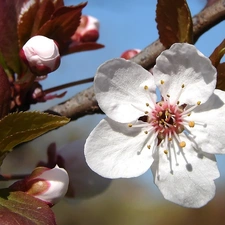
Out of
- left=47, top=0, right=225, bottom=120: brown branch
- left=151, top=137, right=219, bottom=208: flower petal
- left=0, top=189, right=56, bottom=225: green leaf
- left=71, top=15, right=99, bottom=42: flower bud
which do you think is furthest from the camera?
left=71, top=15, right=99, bottom=42: flower bud

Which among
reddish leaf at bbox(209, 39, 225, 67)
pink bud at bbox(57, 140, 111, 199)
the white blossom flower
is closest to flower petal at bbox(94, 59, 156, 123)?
the white blossom flower

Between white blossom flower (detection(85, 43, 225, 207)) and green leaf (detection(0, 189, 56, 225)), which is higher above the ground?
white blossom flower (detection(85, 43, 225, 207))

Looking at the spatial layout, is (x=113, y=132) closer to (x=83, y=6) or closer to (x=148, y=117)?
(x=148, y=117)

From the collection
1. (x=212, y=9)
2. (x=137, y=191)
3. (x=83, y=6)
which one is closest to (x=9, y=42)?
(x=83, y=6)

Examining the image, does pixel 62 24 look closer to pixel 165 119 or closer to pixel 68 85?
pixel 68 85

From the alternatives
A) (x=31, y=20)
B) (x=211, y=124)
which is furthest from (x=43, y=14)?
(x=211, y=124)

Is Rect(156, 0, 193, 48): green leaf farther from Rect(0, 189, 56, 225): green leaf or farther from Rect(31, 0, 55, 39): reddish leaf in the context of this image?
Rect(0, 189, 56, 225): green leaf
